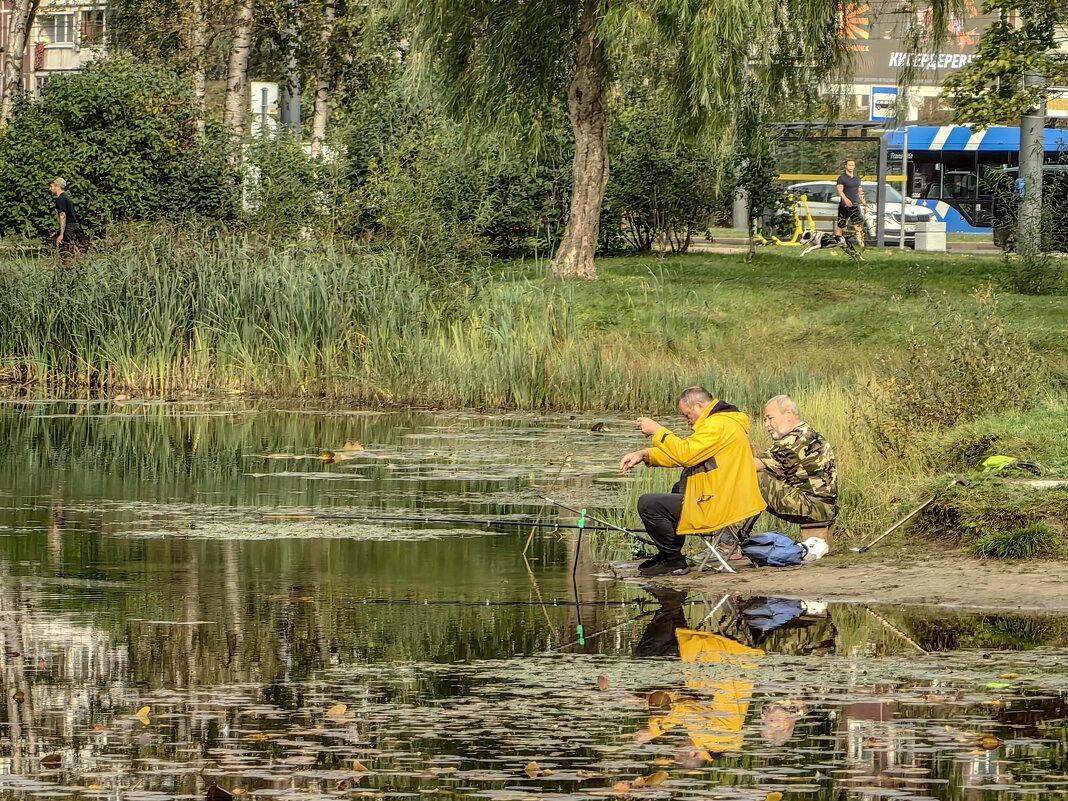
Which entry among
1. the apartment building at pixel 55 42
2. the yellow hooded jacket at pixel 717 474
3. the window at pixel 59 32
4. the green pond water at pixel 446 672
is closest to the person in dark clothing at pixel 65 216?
the green pond water at pixel 446 672

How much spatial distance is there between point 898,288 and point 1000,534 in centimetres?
1674

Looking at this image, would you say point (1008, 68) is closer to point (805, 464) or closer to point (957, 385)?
point (957, 385)

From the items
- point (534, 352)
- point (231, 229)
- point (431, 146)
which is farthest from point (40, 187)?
point (534, 352)

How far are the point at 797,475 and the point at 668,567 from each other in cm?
104

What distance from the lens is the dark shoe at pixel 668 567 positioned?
12.6 m

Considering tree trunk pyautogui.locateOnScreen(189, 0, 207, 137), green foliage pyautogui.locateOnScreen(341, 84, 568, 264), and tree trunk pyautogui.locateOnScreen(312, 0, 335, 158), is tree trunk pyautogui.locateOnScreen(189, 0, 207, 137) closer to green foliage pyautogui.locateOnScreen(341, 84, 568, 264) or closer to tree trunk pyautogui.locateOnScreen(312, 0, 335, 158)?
tree trunk pyautogui.locateOnScreen(312, 0, 335, 158)

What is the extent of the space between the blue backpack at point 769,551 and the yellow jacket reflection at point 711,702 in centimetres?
244

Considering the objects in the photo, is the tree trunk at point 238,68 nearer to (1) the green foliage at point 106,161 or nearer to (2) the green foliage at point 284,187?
(1) the green foliage at point 106,161

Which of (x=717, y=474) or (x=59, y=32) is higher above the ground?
(x=59, y=32)

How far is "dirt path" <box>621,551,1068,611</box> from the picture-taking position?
11.4 meters

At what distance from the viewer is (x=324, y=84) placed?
49.5 metres

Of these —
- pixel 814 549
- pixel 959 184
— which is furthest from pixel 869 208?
pixel 814 549

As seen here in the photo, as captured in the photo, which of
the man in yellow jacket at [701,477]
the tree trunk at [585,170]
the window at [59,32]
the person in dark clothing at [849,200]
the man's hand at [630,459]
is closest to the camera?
the man's hand at [630,459]

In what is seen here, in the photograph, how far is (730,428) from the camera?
12117 millimetres
